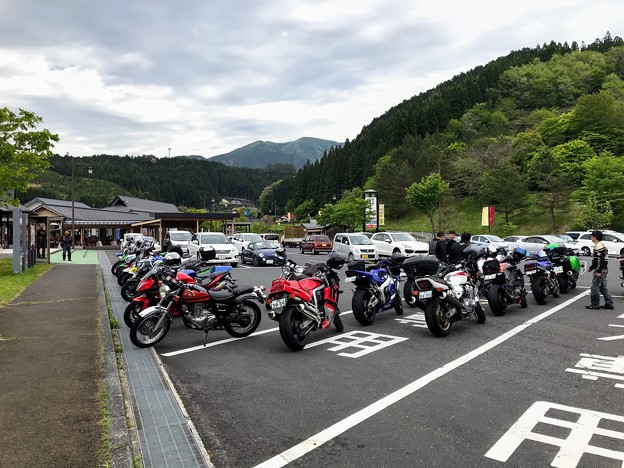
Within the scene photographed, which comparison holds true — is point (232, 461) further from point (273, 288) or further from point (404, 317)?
point (404, 317)

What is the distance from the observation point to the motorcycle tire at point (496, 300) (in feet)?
27.6

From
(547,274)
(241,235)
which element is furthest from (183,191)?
(547,274)

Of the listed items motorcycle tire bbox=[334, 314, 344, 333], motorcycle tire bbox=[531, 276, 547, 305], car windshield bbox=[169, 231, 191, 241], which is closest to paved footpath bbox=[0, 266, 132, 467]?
motorcycle tire bbox=[334, 314, 344, 333]

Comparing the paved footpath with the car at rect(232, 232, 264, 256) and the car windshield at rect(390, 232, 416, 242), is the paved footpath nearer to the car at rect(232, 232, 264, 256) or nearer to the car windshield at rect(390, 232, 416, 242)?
the car at rect(232, 232, 264, 256)

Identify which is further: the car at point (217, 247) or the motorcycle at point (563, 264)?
the car at point (217, 247)

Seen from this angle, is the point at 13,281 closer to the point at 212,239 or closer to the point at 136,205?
the point at 212,239

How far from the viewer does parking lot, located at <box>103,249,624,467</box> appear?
3326 mm

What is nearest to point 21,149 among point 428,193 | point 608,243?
point 608,243

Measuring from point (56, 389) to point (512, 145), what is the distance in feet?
220

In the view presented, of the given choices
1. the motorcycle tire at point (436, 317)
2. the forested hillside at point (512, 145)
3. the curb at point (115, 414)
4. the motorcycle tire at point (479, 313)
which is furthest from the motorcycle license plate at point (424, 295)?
the forested hillside at point (512, 145)

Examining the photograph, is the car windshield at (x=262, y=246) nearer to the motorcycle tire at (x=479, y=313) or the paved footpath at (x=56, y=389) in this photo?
the paved footpath at (x=56, y=389)

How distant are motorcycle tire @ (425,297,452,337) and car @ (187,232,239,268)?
13895 mm

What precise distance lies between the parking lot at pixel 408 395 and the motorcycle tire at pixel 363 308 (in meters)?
0.29

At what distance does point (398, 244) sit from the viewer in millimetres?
23734
